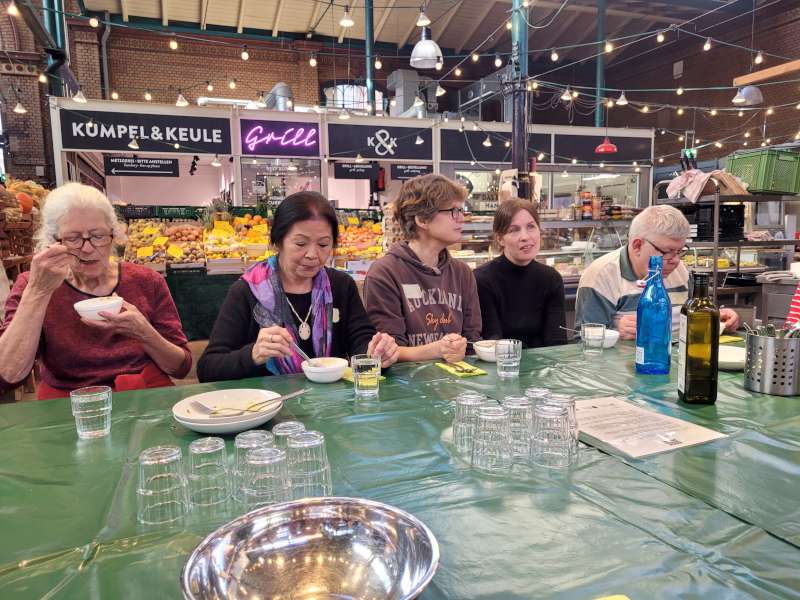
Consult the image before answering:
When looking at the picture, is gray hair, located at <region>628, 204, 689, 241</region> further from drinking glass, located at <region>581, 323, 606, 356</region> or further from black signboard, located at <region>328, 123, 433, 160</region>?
black signboard, located at <region>328, 123, 433, 160</region>

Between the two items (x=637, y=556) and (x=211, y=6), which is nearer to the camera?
(x=637, y=556)

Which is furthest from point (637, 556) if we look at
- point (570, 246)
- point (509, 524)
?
point (570, 246)

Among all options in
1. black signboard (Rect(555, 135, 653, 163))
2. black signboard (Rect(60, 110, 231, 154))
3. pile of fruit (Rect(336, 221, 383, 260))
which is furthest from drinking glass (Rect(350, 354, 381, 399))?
black signboard (Rect(555, 135, 653, 163))

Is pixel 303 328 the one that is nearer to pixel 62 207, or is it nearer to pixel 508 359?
Result: pixel 508 359

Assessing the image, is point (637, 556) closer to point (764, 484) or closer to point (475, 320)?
point (764, 484)

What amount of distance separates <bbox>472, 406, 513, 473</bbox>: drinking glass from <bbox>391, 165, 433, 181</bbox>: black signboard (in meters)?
7.20

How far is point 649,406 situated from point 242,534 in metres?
1.16

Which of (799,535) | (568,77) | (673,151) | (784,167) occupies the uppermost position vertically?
(568,77)

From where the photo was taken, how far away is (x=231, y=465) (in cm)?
106

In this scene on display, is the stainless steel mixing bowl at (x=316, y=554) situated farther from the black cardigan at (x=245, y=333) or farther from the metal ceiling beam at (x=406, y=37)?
the metal ceiling beam at (x=406, y=37)

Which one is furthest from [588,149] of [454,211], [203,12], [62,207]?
[62,207]

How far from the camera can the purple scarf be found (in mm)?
2061

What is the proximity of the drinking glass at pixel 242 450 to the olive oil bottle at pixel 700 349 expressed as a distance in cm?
117

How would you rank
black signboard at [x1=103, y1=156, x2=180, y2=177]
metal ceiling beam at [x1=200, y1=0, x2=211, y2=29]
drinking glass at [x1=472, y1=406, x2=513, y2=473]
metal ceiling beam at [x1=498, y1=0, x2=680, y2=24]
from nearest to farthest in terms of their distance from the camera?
drinking glass at [x1=472, y1=406, x2=513, y2=473]
black signboard at [x1=103, y1=156, x2=180, y2=177]
metal ceiling beam at [x1=200, y1=0, x2=211, y2=29]
metal ceiling beam at [x1=498, y1=0, x2=680, y2=24]
